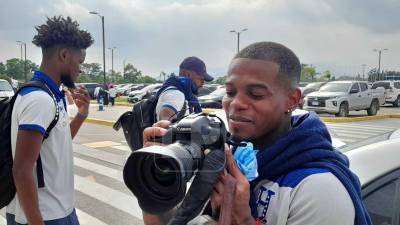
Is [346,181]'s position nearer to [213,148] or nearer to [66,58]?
[213,148]

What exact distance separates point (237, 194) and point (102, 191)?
491 cm

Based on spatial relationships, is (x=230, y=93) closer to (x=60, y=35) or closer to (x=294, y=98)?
(x=294, y=98)

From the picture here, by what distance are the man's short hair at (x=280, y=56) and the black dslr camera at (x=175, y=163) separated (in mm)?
272

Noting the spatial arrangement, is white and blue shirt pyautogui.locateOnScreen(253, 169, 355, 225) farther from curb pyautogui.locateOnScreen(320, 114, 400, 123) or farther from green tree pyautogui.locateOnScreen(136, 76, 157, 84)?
green tree pyautogui.locateOnScreen(136, 76, 157, 84)

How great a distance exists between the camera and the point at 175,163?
101 centimetres

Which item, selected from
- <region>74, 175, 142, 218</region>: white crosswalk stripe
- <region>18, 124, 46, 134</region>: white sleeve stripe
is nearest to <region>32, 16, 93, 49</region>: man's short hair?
<region>18, 124, 46, 134</region>: white sleeve stripe

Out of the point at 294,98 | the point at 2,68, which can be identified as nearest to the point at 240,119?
the point at 294,98

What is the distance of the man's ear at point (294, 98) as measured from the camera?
4.45 ft

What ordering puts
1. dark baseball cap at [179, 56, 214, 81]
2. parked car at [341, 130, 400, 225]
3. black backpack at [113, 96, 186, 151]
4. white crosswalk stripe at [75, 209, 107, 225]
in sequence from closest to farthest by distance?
parked car at [341, 130, 400, 225] < black backpack at [113, 96, 186, 151] < dark baseball cap at [179, 56, 214, 81] < white crosswalk stripe at [75, 209, 107, 225]

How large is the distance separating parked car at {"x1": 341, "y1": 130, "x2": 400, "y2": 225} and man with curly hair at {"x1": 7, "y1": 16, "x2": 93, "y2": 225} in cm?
142

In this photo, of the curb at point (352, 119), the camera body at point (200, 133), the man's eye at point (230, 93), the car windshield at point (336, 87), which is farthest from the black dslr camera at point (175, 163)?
the car windshield at point (336, 87)

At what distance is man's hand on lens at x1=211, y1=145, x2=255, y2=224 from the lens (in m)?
1.14

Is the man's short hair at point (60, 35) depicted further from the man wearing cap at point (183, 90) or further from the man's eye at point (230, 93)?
the man's eye at point (230, 93)

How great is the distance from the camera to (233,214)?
1167mm
